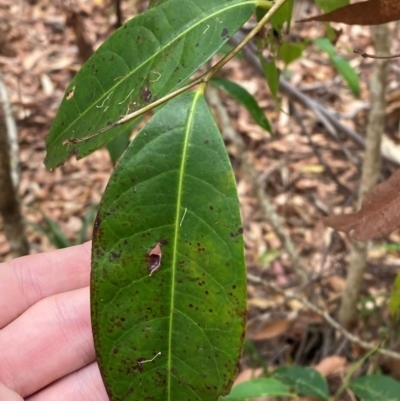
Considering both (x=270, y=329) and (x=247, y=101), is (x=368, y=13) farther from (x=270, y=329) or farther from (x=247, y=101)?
(x=270, y=329)

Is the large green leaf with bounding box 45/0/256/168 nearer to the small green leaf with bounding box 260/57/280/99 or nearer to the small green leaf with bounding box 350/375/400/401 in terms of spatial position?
the small green leaf with bounding box 260/57/280/99

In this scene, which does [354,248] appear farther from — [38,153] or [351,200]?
[38,153]

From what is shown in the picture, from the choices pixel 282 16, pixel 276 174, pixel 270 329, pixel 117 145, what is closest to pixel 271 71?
pixel 282 16

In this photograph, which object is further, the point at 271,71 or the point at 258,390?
the point at 258,390

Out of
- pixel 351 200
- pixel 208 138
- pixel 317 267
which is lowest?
pixel 317 267

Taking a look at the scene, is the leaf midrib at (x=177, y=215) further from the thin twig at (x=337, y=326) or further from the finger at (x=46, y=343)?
the thin twig at (x=337, y=326)

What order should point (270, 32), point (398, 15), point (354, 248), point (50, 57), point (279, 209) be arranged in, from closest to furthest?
point (398, 15) < point (270, 32) < point (354, 248) < point (279, 209) < point (50, 57)

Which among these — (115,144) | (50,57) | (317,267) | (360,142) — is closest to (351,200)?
(317,267)

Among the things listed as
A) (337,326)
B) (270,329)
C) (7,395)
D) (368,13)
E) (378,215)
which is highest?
(368,13)
